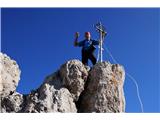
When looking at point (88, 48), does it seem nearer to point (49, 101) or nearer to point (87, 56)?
point (87, 56)

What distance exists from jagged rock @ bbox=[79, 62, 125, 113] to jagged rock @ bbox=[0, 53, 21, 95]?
299 cm

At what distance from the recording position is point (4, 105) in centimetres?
1557

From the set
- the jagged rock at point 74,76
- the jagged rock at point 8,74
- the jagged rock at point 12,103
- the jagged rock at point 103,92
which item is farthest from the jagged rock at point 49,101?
the jagged rock at point 8,74

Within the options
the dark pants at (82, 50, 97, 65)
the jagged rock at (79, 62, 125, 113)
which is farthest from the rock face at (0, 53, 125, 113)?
the dark pants at (82, 50, 97, 65)

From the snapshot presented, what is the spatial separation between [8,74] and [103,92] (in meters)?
4.07

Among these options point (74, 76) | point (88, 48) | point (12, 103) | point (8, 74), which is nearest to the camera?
point (12, 103)

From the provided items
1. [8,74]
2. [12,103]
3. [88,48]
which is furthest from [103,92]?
[8,74]

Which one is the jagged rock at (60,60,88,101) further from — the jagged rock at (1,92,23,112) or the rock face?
the jagged rock at (1,92,23,112)

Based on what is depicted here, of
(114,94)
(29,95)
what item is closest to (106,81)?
(114,94)

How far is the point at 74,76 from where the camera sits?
16.5 m

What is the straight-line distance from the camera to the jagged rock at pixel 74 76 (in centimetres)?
1638
